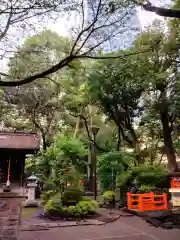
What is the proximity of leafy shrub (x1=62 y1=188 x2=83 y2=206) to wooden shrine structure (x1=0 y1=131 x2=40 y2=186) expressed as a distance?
837cm

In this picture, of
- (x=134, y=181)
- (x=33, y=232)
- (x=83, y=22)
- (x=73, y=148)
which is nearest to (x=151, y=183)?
(x=134, y=181)

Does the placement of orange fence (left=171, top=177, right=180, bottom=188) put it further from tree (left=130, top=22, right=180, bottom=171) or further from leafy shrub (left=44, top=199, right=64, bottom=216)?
leafy shrub (left=44, top=199, right=64, bottom=216)

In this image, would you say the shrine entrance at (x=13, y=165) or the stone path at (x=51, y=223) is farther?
the shrine entrance at (x=13, y=165)

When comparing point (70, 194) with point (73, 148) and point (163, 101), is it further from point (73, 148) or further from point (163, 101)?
point (163, 101)

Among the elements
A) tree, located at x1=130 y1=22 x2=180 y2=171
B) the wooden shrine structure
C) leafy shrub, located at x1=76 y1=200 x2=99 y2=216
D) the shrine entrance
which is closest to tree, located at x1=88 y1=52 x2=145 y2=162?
tree, located at x1=130 y1=22 x2=180 y2=171

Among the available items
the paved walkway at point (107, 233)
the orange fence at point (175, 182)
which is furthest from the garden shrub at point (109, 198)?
the paved walkway at point (107, 233)

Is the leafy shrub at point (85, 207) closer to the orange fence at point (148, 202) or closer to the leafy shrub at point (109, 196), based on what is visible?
the orange fence at point (148, 202)

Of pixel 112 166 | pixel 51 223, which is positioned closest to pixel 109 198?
pixel 112 166

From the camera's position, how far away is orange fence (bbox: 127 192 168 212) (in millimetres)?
8945

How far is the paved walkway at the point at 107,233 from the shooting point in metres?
5.62

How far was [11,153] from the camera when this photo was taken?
691 inches

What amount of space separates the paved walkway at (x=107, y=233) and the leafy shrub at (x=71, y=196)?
1931 millimetres

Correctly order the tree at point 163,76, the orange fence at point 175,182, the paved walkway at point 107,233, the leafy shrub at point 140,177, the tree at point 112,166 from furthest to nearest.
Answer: the tree at point 163,76 < the tree at point 112,166 < the orange fence at point 175,182 < the leafy shrub at point 140,177 < the paved walkway at point 107,233

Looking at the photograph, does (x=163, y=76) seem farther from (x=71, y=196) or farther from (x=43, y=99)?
(x=43, y=99)
